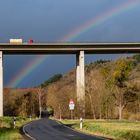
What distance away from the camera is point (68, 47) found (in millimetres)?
95312

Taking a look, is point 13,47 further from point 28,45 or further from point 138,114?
point 138,114

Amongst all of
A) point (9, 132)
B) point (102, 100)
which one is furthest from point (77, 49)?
point (9, 132)

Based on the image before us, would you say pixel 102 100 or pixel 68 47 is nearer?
pixel 68 47

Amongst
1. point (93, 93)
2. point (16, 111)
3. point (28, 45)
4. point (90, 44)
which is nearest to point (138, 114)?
point (93, 93)

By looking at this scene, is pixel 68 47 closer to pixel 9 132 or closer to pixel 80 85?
pixel 80 85

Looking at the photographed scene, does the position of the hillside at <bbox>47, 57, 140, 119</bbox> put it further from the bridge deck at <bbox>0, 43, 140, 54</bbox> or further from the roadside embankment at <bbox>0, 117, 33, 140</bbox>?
the roadside embankment at <bbox>0, 117, 33, 140</bbox>

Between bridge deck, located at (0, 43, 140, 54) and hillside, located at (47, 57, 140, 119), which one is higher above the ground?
bridge deck, located at (0, 43, 140, 54)

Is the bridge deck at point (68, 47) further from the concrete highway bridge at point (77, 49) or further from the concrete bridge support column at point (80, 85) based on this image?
the concrete bridge support column at point (80, 85)

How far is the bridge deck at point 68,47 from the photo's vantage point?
94562 mm

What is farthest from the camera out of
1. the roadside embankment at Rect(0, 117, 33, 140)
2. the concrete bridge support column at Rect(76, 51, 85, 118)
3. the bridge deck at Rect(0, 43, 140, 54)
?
the bridge deck at Rect(0, 43, 140, 54)

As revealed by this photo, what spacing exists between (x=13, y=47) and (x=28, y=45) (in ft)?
9.51

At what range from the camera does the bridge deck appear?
9456 centimetres

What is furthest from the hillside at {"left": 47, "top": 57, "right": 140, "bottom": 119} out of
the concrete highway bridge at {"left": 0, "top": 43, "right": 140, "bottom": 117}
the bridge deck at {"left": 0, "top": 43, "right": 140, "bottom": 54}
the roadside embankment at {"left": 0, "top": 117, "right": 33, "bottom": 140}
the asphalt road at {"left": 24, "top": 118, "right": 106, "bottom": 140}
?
the asphalt road at {"left": 24, "top": 118, "right": 106, "bottom": 140}

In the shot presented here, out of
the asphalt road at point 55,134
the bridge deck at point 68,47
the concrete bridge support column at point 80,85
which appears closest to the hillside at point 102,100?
the concrete bridge support column at point 80,85
